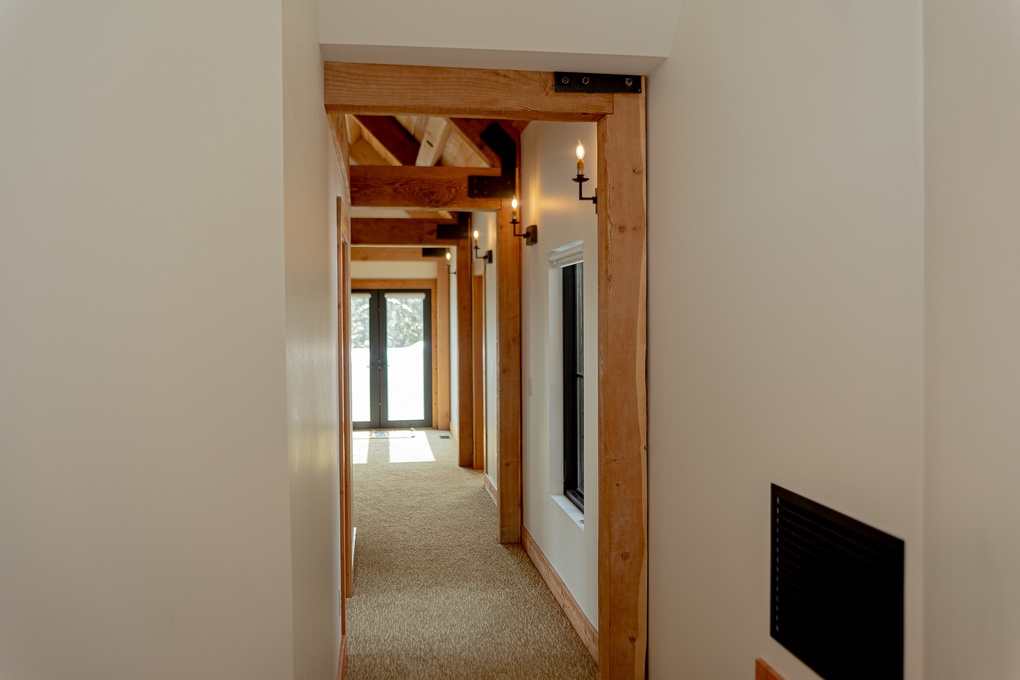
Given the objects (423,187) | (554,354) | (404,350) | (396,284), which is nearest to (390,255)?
(396,284)

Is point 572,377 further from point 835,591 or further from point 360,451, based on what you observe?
point 360,451

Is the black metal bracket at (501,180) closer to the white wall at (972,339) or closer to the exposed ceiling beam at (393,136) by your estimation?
the exposed ceiling beam at (393,136)

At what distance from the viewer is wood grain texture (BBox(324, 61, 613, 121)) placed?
2.59 meters

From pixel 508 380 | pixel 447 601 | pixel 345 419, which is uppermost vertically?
pixel 508 380

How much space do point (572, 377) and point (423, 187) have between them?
1938 mm

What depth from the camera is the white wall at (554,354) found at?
3.58 metres

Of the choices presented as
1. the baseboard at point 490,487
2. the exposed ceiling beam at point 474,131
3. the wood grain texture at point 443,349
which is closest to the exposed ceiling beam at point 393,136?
the exposed ceiling beam at point 474,131

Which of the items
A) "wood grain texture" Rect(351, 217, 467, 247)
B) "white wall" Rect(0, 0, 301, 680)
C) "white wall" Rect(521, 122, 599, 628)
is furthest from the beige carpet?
"wood grain texture" Rect(351, 217, 467, 247)

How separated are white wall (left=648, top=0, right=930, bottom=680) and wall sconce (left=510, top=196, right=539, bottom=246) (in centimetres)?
209

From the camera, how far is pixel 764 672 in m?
2.02

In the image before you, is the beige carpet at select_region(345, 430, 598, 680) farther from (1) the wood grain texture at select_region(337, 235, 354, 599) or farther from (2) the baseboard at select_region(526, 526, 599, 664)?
(1) the wood grain texture at select_region(337, 235, 354, 599)

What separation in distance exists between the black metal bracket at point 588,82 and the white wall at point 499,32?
77mm

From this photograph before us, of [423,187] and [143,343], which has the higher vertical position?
[423,187]

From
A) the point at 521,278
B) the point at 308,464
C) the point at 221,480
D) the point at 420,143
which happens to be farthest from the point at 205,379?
the point at 420,143
